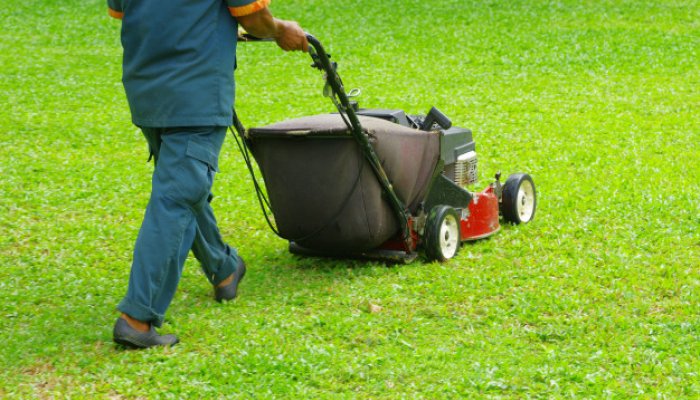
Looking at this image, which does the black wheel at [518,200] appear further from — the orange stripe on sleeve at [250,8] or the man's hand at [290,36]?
the orange stripe on sleeve at [250,8]

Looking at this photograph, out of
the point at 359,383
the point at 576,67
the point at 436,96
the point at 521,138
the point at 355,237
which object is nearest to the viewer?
the point at 359,383

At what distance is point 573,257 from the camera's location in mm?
6254

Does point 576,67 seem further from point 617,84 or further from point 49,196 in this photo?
point 49,196

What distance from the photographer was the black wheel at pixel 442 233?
602 centimetres

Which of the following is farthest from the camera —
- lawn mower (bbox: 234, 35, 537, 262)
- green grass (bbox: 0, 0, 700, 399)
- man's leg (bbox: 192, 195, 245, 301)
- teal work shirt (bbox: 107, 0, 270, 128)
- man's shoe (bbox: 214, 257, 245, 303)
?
lawn mower (bbox: 234, 35, 537, 262)

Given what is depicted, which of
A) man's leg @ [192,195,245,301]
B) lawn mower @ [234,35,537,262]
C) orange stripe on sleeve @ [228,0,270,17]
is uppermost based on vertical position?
orange stripe on sleeve @ [228,0,270,17]

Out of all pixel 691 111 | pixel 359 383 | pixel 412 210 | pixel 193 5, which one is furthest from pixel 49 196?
pixel 691 111

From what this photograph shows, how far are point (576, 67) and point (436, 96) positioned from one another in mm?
2379

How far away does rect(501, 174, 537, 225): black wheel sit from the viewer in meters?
6.85

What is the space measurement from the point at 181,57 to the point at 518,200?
109 inches

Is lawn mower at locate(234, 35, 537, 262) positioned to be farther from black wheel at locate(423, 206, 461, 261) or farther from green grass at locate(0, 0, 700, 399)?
green grass at locate(0, 0, 700, 399)

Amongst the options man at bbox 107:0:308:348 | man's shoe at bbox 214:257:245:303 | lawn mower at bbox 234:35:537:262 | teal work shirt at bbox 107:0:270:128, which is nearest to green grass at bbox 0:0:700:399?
man's shoe at bbox 214:257:245:303

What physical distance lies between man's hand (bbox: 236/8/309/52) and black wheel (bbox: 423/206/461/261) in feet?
4.30

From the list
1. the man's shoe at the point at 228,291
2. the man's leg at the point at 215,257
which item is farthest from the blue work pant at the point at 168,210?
the man's shoe at the point at 228,291
